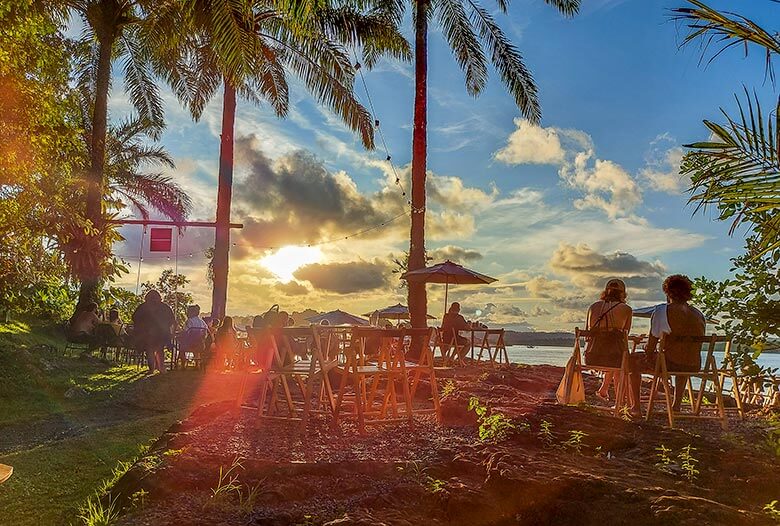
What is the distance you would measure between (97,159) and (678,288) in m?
14.1

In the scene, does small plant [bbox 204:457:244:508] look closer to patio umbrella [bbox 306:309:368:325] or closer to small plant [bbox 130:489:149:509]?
small plant [bbox 130:489:149:509]

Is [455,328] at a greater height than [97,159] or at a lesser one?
lesser

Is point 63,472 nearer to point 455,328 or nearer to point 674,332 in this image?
point 674,332

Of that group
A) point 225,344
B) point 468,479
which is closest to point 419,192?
point 225,344

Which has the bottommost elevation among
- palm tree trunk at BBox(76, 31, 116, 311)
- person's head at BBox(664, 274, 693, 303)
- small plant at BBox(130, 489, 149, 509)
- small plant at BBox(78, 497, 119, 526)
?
small plant at BBox(78, 497, 119, 526)

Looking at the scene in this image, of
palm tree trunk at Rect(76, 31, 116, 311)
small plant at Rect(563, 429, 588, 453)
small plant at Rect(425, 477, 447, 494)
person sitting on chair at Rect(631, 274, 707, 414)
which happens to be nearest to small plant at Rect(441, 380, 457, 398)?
person sitting on chair at Rect(631, 274, 707, 414)

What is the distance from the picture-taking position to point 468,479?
12.2 feet

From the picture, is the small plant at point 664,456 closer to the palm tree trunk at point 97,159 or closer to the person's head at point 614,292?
the person's head at point 614,292

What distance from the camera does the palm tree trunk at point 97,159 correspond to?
53.0 feet

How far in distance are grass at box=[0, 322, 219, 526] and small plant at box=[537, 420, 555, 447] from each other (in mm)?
2938

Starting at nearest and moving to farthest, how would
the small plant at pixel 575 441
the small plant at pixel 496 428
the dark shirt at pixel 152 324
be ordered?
the small plant at pixel 575 441
the small plant at pixel 496 428
the dark shirt at pixel 152 324

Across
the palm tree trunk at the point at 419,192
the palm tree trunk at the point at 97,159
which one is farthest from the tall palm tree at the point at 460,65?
the palm tree trunk at the point at 97,159

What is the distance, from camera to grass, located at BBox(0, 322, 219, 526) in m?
4.33

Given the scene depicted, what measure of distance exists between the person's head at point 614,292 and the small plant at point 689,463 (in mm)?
2966
